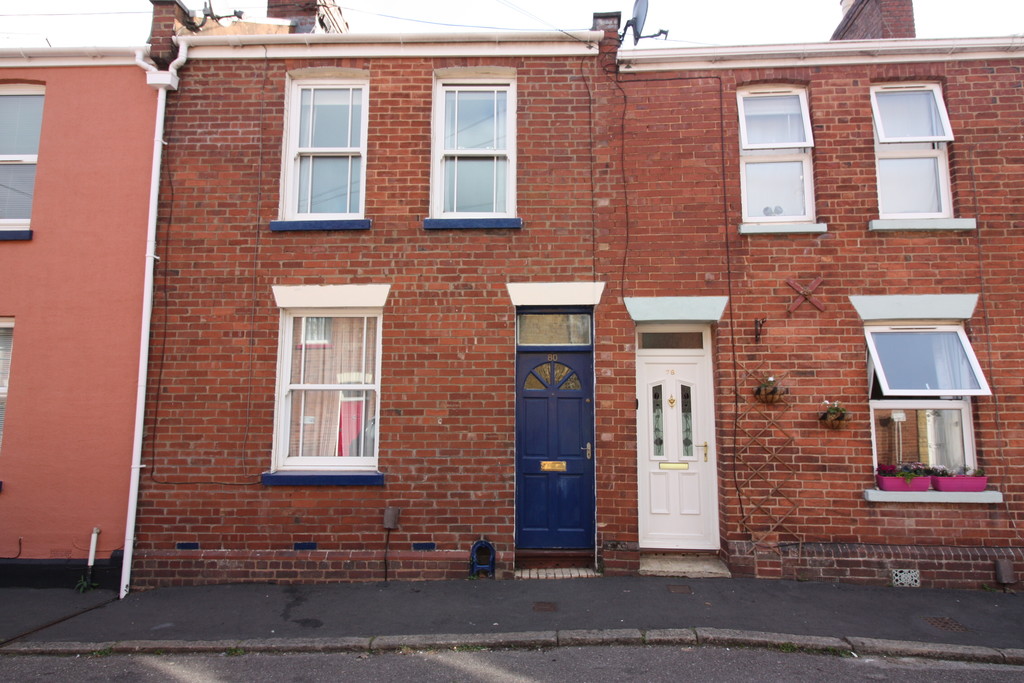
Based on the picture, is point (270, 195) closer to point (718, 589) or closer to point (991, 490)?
point (718, 589)

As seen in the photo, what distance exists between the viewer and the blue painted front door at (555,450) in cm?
629

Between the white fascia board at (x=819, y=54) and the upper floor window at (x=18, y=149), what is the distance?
6866 mm

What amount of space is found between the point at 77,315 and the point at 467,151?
4664 mm

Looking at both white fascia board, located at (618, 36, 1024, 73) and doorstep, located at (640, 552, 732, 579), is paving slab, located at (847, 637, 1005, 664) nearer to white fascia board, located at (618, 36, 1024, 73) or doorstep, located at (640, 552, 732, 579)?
doorstep, located at (640, 552, 732, 579)

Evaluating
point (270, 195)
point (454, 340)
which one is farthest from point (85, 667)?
point (270, 195)

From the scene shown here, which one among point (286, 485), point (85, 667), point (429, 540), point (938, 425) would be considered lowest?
point (85, 667)

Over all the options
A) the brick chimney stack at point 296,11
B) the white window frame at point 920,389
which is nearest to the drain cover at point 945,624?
the white window frame at point 920,389

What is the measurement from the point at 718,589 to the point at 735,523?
72cm

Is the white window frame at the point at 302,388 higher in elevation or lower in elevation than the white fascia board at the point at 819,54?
lower

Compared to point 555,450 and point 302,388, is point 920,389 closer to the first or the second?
point 555,450

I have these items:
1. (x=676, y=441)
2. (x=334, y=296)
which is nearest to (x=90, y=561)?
(x=334, y=296)

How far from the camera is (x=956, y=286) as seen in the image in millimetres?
6207

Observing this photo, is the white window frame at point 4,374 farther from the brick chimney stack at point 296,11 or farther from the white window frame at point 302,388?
the brick chimney stack at point 296,11

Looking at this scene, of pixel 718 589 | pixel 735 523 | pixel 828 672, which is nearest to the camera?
pixel 828 672
